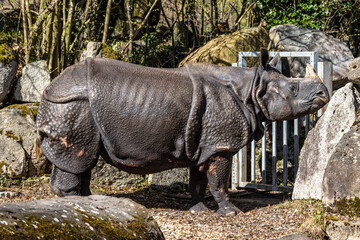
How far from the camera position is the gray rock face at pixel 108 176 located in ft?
28.3

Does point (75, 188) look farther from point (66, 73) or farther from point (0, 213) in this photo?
point (0, 213)

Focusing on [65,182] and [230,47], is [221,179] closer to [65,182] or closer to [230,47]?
[65,182]

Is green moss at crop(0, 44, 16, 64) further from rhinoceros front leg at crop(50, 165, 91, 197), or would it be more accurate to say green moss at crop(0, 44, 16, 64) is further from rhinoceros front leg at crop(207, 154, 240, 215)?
rhinoceros front leg at crop(207, 154, 240, 215)

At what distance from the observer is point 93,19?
12500mm

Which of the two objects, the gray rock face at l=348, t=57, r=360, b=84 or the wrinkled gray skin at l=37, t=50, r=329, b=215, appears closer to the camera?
the wrinkled gray skin at l=37, t=50, r=329, b=215

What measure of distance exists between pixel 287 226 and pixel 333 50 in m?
5.97

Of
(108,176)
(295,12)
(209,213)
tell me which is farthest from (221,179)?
(295,12)

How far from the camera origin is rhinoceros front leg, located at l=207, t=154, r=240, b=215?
649 cm

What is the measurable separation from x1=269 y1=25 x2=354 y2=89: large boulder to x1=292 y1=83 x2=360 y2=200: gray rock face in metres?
3.87

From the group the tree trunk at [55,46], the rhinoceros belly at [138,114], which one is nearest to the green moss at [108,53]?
the tree trunk at [55,46]

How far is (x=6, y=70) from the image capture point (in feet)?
31.3

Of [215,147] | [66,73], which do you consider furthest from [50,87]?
[215,147]

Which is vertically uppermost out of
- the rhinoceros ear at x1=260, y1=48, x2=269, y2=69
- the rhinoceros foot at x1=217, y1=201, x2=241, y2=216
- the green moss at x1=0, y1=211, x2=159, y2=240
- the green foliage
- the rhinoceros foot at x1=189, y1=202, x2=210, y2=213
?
the green foliage

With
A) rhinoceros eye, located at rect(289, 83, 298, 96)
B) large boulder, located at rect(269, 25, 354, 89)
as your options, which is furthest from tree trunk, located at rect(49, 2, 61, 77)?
rhinoceros eye, located at rect(289, 83, 298, 96)
